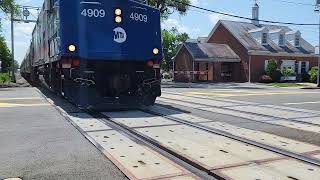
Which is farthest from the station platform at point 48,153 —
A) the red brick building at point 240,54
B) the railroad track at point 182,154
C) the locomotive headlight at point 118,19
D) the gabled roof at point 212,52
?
the red brick building at point 240,54

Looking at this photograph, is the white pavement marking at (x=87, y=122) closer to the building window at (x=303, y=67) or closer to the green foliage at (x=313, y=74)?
the green foliage at (x=313, y=74)

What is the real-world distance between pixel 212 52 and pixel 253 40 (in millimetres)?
5144

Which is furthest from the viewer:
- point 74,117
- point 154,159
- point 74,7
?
point 74,7

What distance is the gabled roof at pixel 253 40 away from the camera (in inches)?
1753

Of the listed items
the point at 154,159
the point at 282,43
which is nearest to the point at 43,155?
the point at 154,159

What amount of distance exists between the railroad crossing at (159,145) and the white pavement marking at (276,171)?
1 centimetres

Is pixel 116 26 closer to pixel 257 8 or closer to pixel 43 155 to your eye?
pixel 43 155

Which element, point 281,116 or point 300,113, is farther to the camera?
point 300,113

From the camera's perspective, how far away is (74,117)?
10.1 m

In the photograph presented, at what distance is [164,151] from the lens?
6.50 metres

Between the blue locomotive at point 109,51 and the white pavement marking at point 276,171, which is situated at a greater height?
the blue locomotive at point 109,51

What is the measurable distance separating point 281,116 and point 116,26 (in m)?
4.85

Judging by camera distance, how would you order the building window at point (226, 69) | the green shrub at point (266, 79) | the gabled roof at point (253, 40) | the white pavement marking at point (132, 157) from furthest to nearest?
the building window at point (226, 69) < the gabled roof at point (253, 40) < the green shrub at point (266, 79) < the white pavement marking at point (132, 157)

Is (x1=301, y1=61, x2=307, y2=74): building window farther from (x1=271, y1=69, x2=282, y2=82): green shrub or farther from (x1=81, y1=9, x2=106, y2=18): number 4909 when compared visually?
(x1=81, y1=9, x2=106, y2=18): number 4909
